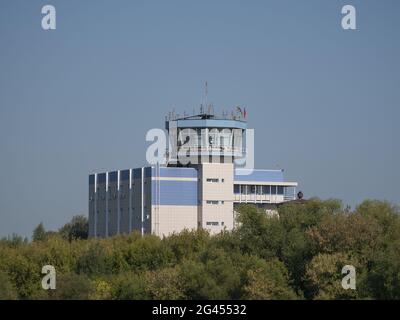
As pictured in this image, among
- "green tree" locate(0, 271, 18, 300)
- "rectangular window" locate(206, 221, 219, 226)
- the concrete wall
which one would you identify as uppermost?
the concrete wall

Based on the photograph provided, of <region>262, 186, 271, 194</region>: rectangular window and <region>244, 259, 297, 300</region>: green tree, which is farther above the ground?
<region>262, 186, 271, 194</region>: rectangular window

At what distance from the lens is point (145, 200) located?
91.8 meters

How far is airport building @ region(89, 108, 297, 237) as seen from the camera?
91.4 meters

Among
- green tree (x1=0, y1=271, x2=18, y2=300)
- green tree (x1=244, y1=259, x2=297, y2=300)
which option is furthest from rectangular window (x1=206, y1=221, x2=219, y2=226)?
green tree (x1=244, y1=259, x2=297, y2=300)

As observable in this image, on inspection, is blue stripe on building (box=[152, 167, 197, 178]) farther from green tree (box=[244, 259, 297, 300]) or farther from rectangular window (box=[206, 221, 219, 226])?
green tree (box=[244, 259, 297, 300])

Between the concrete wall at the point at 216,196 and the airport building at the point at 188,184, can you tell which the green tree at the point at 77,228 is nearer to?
the airport building at the point at 188,184

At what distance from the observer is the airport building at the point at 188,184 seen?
91.4 metres

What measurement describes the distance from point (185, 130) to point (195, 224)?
23.9 ft

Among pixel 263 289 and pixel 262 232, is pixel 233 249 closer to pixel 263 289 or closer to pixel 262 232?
pixel 262 232

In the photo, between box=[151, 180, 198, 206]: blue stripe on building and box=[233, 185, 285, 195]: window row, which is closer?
box=[151, 180, 198, 206]: blue stripe on building

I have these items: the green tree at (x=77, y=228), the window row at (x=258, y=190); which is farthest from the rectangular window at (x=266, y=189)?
the green tree at (x=77, y=228)

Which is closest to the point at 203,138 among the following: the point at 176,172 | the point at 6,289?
the point at 176,172

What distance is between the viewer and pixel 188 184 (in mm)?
93062
